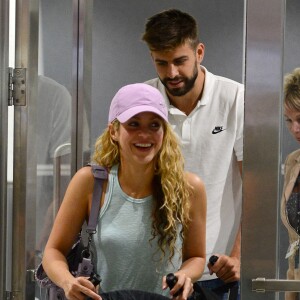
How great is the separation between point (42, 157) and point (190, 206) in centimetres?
69

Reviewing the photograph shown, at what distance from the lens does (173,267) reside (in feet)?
8.19

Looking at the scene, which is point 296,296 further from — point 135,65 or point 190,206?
point 135,65

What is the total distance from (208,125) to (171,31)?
34cm

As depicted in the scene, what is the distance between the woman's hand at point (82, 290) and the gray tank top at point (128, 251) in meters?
0.18

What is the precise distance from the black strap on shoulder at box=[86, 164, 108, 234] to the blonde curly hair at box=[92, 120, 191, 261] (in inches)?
5.7

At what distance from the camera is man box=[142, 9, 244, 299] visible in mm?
2693

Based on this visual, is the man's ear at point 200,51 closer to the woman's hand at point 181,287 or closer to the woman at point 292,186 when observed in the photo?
the woman at point 292,186

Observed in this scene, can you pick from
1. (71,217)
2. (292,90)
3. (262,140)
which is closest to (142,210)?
(71,217)

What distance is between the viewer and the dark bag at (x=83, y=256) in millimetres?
2424

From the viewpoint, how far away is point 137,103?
2.49 metres

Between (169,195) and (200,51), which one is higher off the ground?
(200,51)

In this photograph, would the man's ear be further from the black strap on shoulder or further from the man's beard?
the black strap on shoulder

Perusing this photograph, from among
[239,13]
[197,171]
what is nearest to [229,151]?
[197,171]

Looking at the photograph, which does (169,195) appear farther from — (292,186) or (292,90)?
(292,90)
